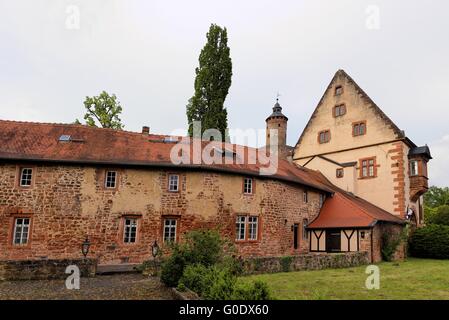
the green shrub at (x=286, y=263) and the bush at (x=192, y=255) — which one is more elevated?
the bush at (x=192, y=255)

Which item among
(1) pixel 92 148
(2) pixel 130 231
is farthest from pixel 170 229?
(1) pixel 92 148

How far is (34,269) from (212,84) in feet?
65.3

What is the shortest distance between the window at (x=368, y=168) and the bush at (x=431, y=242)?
5.04 metres

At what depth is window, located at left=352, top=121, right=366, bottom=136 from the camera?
89.2 ft

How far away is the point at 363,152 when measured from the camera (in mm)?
27156

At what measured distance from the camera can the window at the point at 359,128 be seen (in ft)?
89.2

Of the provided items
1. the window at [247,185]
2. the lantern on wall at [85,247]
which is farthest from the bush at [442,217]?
the lantern on wall at [85,247]

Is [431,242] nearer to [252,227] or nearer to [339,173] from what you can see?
[339,173]

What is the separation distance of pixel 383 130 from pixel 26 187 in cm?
2366

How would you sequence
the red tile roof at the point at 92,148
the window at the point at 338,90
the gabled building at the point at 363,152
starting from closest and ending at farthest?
the red tile roof at the point at 92,148 < the gabled building at the point at 363,152 < the window at the point at 338,90

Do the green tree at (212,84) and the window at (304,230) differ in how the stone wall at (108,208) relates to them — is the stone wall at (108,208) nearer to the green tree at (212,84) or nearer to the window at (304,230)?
the window at (304,230)
